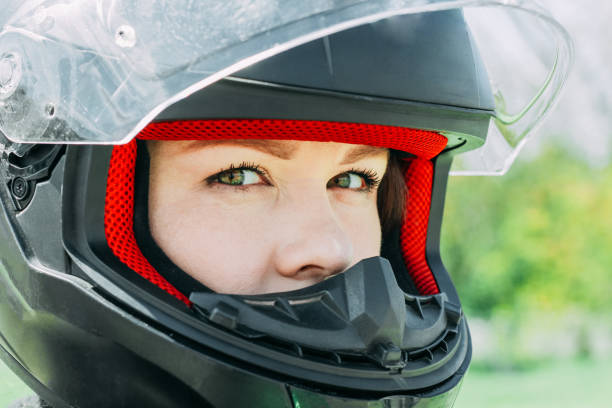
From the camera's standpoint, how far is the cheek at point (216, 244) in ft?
3.58

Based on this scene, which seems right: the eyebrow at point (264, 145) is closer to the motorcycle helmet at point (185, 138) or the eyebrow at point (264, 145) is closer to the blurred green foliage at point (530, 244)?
the motorcycle helmet at point (185, 138)

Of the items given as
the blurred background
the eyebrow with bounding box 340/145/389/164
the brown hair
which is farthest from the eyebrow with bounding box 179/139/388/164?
the blurred background

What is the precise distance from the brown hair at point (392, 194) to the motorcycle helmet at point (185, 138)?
300 mm

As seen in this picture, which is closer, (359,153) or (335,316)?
(335,316)

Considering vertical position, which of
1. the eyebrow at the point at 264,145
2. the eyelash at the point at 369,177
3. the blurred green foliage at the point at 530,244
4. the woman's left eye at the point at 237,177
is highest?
the eyebrow at the point at 264,145

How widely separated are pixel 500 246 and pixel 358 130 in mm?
13206

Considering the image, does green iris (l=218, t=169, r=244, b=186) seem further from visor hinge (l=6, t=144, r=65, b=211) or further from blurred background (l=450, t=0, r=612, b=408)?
blurred background (l=450, t=0, r=612, b=408)

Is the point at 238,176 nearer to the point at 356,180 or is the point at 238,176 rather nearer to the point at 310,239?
the point at 310,239

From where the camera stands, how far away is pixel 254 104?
96 centimetres

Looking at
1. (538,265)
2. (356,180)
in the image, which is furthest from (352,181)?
(538,265)

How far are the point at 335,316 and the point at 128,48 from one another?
1.45 feet

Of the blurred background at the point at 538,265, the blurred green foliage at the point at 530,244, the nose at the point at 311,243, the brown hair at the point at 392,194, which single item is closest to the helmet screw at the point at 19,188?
the nose at the point at 311,243

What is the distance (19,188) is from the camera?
1.10m

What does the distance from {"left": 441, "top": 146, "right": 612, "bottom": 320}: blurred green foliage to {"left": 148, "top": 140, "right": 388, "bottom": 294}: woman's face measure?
11.9m
